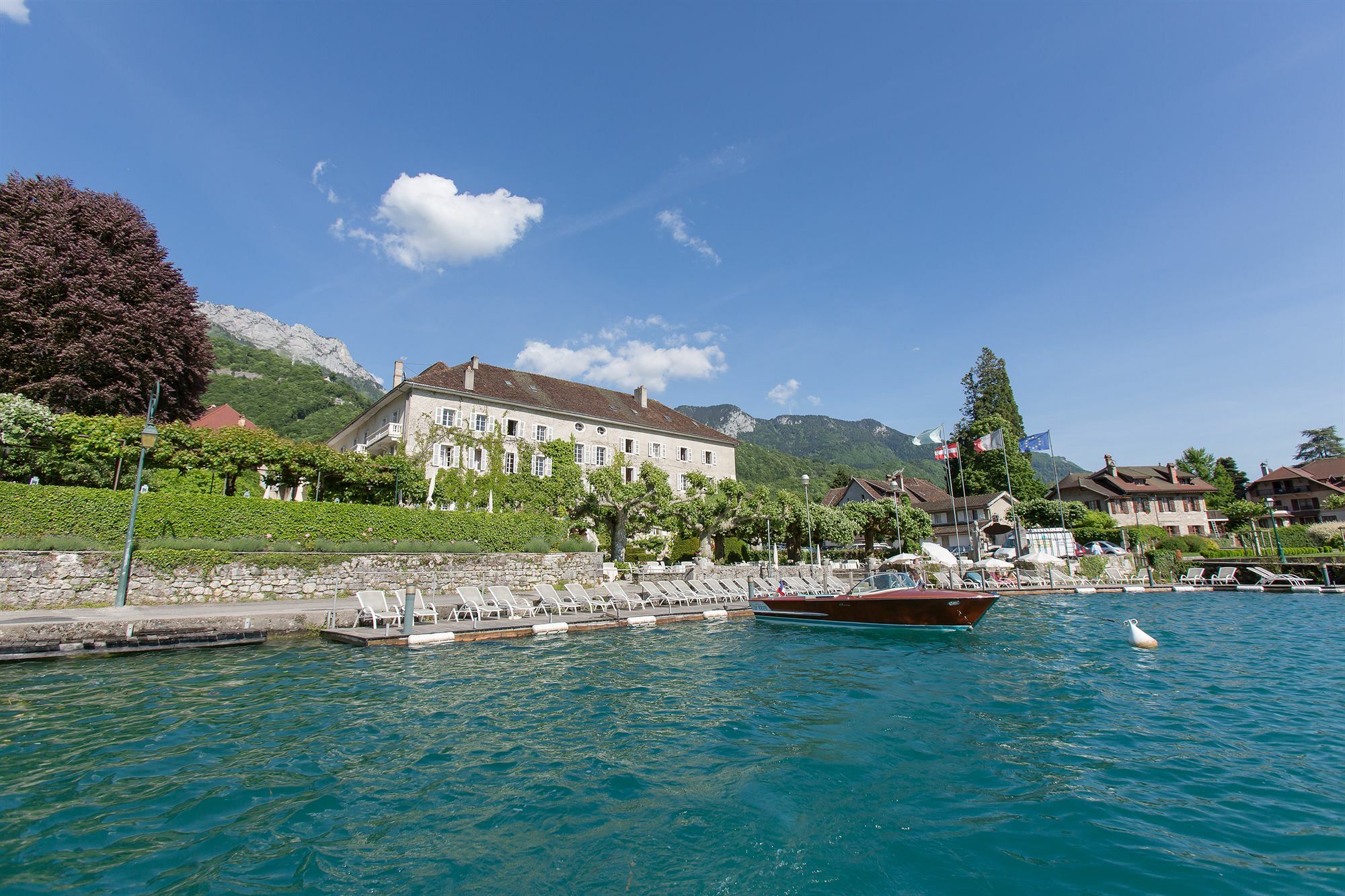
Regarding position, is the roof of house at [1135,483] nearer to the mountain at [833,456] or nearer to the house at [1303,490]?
the house at [1303,490]

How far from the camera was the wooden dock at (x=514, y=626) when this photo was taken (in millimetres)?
14875

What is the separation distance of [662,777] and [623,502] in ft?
83.9

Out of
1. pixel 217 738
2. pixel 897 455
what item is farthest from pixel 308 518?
pixel 897 455

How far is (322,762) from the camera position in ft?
23.4

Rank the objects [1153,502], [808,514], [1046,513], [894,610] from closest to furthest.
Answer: [894,610], [808,514], [1046,513], [1153,502]

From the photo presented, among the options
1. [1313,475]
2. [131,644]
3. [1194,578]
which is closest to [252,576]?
[131,644]

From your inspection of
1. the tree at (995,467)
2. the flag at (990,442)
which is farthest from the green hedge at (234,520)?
the tree at (995,467)

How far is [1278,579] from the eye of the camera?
1321 inches

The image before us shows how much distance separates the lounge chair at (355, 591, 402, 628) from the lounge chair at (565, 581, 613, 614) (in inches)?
247

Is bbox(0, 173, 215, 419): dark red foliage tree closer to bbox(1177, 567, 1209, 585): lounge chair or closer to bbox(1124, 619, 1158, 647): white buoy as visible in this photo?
bbox(1124, 619, 1158, 647): white buoy

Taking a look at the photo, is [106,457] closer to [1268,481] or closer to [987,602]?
[987,602]

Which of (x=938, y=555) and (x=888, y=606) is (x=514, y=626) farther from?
(x=938, y=555)

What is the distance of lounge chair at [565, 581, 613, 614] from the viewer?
2086cm

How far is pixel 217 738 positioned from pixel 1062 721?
12.3m
